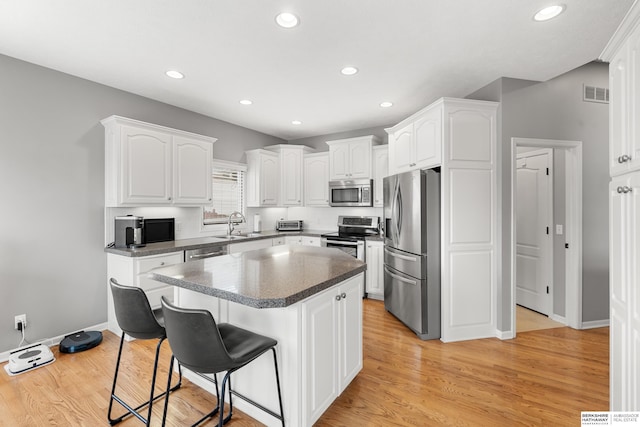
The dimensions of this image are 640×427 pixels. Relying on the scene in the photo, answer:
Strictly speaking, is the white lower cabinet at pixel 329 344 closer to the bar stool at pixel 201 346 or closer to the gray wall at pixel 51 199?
the bar stool at pixel 201 346

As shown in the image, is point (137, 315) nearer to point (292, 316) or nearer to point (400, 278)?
point (292, 316)

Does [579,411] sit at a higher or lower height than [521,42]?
lower

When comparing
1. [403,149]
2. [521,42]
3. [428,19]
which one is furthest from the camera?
[403,149]

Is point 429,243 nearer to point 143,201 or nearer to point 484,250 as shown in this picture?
point 484,250

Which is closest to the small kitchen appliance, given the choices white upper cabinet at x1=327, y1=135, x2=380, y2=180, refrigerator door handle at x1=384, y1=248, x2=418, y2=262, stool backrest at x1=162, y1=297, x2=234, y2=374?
stool backrest at x1=162, y1=297, x2=234, y2=374

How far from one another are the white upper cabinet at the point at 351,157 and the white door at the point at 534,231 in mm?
2095

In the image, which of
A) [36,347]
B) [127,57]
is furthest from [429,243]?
[36,347]

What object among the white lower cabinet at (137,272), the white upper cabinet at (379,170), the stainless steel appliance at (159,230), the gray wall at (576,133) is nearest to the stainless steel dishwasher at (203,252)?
the white lower cabinet at (137,272)

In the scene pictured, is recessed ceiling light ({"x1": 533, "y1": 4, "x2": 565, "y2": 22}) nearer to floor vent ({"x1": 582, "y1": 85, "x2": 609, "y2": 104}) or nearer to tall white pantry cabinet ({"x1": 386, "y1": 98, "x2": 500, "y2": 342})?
tall white pantry cabinet ({"x1": 386, "y1": 98, "x2": 500, "y2": 342})

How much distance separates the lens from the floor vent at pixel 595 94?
3.21 m

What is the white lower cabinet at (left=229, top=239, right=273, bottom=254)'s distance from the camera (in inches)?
161

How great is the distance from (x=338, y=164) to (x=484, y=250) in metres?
2.65

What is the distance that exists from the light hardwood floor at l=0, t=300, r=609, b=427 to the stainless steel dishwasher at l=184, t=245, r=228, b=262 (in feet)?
3.22

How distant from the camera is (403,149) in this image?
3.60 meters
